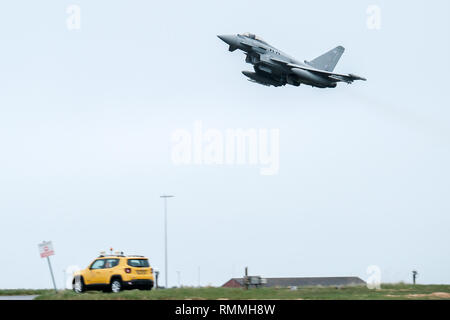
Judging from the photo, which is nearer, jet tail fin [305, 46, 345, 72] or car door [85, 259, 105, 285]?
car door [85, 259, 105, 285]

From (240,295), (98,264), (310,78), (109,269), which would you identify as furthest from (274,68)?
(240,295)

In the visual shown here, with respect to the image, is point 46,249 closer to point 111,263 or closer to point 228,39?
point 111,263

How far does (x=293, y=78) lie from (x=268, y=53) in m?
2.56

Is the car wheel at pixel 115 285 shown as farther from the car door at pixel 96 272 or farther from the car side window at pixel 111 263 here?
the car side window at pixel 111 263

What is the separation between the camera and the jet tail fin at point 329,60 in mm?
56812

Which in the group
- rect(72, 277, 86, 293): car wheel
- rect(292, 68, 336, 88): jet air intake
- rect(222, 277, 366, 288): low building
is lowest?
rect(222, 277, 366, 288): low building

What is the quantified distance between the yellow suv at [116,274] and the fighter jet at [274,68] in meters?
22.9

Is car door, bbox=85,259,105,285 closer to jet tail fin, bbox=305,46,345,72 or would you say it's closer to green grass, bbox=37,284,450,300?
green grass, bbox=37,284,450,300

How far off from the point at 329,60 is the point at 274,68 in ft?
30.3

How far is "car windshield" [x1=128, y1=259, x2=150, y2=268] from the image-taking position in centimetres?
3023

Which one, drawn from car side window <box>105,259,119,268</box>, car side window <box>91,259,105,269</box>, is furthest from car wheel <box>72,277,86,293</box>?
car side window <box>105,259,119,268</box>

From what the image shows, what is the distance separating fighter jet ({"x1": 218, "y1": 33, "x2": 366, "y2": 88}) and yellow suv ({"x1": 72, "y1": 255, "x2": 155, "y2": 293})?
22.9 m
